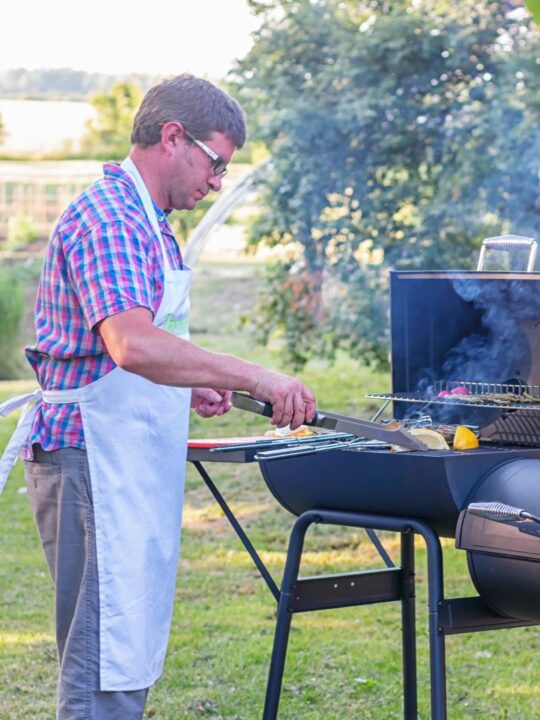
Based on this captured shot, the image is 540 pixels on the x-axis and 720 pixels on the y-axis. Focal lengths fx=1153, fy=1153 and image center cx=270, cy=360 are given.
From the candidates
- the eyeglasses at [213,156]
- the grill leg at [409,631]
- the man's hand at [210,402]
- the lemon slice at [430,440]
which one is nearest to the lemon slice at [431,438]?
the lemon slice at [430,440]

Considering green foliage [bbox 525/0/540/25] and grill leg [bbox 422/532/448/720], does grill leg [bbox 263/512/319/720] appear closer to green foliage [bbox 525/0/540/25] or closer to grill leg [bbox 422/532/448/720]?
grill leg [bbox 422/532/448/720]

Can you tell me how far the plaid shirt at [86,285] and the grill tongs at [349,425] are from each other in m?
0.28

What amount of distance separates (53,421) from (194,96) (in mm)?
768

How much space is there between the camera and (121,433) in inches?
97.1

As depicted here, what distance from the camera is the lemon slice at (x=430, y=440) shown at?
2.69 meters

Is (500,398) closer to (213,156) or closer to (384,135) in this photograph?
(213,156)

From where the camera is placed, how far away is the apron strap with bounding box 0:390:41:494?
8.48 feet

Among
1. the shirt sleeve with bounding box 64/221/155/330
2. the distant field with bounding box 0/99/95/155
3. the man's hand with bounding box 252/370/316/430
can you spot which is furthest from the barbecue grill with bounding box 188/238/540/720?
the distant field with bounding box 0/99/95/155

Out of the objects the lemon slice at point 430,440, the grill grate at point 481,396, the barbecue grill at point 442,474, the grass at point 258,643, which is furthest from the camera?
the grass at point 258,643

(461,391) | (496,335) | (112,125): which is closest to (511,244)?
(496,335)

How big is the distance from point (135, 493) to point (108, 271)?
50 centimetres

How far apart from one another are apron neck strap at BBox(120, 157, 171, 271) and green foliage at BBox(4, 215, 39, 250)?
35.7 ft

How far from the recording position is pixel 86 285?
231cm

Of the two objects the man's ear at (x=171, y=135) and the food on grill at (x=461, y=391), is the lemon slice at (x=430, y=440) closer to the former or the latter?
the food on grill at (x=461, y=391)
